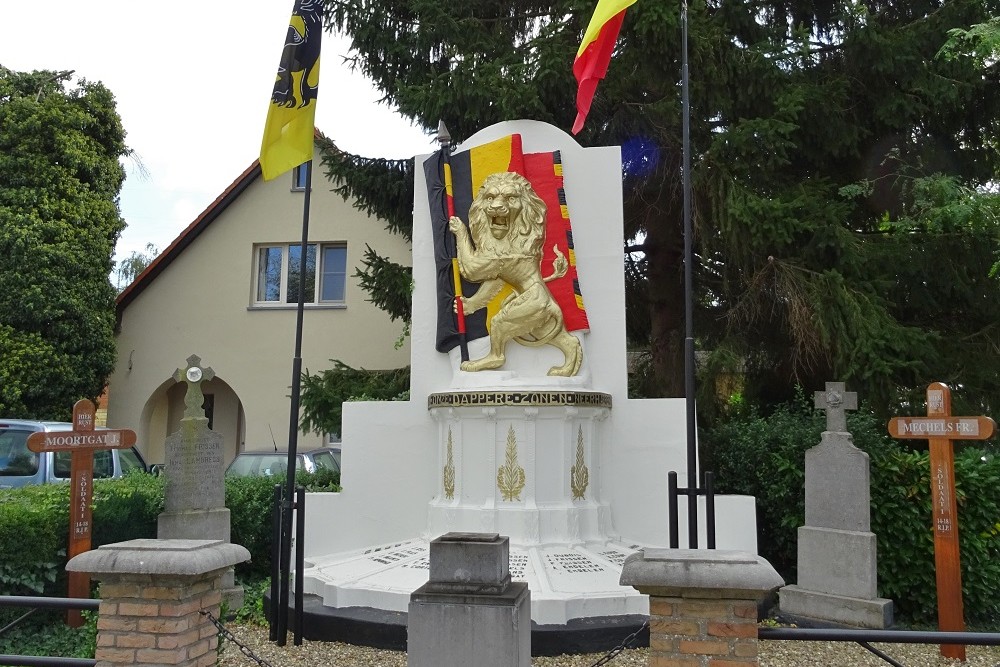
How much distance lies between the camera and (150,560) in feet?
12.8

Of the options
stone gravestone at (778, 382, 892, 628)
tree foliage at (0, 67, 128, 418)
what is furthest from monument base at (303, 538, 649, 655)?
tree foliage at (0, 67, 128, 418)

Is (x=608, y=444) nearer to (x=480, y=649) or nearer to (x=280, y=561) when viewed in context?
(x=280, y=561)

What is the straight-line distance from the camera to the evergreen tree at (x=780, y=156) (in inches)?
346

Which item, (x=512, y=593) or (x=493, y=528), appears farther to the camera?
(x=493, y=528)

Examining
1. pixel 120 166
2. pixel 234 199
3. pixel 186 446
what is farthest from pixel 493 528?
pixel 120 166

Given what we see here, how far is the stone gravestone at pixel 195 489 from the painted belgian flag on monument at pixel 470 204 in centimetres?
259

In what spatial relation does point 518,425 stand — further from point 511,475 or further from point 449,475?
point 449,475

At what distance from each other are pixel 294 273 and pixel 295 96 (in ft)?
30.3

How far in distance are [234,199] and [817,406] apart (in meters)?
13.0

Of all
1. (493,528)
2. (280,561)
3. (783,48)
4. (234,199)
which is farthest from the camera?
(234,199)

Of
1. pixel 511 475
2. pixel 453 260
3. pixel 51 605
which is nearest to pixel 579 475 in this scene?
pixel 511 475

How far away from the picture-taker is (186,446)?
7.90 m

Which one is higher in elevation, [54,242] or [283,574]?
[54,242]

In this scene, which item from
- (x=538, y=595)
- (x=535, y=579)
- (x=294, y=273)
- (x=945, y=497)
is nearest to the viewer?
(x=538, y=595)
